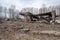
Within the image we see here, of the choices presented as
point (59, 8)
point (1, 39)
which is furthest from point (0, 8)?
point (1, 39)

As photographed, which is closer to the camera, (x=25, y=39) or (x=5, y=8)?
(x=25, y=39)

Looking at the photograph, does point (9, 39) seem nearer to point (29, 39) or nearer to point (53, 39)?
point (29, 39)

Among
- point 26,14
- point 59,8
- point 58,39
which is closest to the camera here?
point 58,39

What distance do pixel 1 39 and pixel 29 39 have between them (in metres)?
1.56

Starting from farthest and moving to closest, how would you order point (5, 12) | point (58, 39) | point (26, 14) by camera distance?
point (5, 12) → point (26, 14) → point (58, 39)

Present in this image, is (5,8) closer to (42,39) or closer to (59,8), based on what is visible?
(59,8)

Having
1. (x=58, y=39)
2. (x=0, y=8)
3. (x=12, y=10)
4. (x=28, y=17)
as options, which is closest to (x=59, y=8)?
(x=12, y=10)

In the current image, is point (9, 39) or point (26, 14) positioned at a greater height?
point (26, 14)

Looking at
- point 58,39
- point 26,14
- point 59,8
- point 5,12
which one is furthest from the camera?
point 5,12

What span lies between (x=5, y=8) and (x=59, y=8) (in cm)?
2031

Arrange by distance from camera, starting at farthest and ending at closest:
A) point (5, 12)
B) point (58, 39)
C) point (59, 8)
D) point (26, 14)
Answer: point (5, 12)
point (59, 8)
point (26, 14)
point (58, 39)

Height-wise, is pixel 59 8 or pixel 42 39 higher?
pixel 59 8

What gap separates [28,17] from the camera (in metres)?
17.4

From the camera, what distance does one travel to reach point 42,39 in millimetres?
6738
